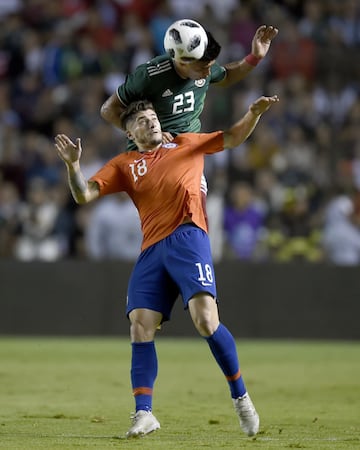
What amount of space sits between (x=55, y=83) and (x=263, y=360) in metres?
6.89

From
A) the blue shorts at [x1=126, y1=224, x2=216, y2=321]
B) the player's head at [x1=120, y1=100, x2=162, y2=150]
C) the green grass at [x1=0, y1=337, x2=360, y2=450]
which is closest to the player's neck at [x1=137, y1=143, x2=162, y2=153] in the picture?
the player's head at [x1=120, y1=100, x2=162, y2=150]

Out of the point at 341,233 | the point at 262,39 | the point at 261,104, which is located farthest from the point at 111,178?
the point at 341,233

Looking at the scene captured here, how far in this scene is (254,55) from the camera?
8844 mm

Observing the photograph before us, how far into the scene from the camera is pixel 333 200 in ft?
53.8

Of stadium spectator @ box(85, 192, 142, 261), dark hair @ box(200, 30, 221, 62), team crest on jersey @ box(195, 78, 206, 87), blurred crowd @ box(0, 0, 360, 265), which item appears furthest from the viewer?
blurred crowd @ box(0, 0, 360, 265)

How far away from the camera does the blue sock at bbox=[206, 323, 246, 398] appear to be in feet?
24.9

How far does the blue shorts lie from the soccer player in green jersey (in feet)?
2.64

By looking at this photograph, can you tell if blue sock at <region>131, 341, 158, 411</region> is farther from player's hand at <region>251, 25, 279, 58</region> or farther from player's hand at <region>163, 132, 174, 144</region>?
player's hand at <region>251, 25, 279, 58</region>

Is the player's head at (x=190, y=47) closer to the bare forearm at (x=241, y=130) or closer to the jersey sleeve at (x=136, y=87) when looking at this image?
the jersey sleeve at (x=136, y=87)

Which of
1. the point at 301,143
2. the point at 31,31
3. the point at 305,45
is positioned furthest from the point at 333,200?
A: the point at 31,31

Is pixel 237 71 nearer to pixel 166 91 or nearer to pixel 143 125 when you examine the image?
pixel 166 91

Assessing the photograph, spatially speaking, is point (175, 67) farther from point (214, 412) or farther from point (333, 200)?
point (333, 200)

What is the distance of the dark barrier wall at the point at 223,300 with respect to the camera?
1636cm

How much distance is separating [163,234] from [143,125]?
30.4 inches
